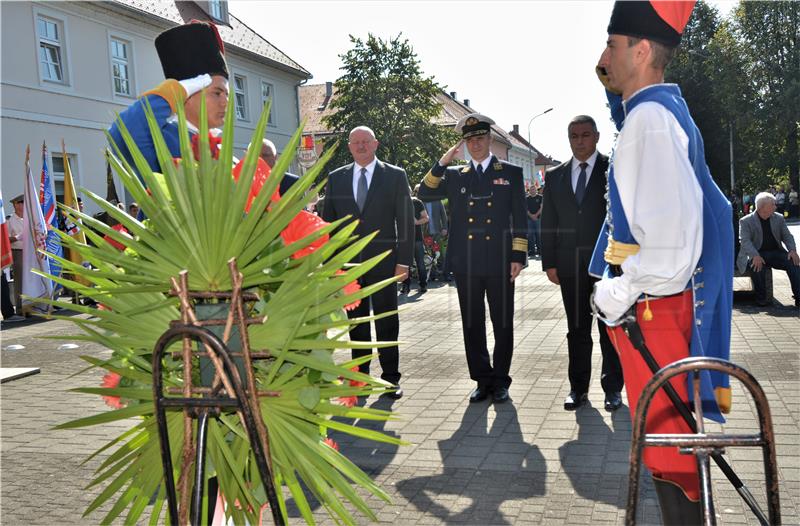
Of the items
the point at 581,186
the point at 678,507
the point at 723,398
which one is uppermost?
the point at 581,186

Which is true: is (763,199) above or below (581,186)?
below

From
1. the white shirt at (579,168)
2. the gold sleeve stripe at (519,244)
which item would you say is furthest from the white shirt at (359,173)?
the white shirt at (579,168)

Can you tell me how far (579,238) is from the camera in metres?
6.05

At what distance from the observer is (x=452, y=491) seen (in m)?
4.28

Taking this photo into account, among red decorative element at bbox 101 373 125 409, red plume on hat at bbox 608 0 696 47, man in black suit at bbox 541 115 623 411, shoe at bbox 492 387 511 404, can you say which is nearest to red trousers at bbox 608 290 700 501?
red plume on hat at bbox 608 0 696 47

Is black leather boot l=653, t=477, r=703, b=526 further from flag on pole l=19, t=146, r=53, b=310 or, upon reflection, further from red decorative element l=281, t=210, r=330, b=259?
flag on pole l=19, t=146, r=53, b=310

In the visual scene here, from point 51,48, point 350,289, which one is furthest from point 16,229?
point 350,289

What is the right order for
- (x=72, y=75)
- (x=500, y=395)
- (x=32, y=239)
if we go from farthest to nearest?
Answer: 1. (x=72, y=75)
2. (x=32, y=239)
3. (x=500, y=395)

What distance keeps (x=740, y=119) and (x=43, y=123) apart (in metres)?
42.7

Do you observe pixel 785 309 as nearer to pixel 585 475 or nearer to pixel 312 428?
pixel 585 475

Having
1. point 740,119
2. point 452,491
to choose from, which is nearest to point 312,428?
point 452,491

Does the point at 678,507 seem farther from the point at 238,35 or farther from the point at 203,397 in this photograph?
the point at 238,35

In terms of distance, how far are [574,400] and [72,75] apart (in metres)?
20.7

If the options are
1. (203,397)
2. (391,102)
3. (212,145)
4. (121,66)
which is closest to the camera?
(203,397)
